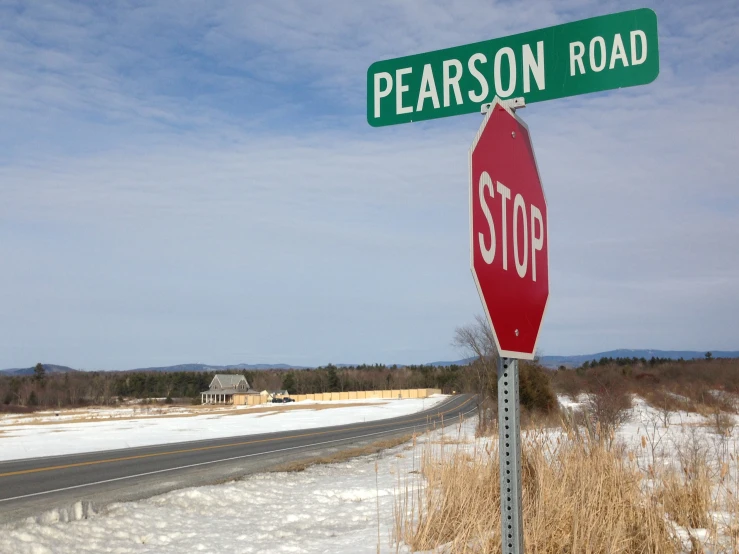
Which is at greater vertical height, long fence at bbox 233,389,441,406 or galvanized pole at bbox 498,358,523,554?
galvanized pole at bbox 498,358,523,554

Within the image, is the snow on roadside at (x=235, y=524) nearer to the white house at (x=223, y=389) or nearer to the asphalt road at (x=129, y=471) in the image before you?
the asphalt road at (x=129, y=471)

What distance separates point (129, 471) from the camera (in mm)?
15609

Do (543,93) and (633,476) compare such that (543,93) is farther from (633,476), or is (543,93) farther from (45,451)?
(45,451)

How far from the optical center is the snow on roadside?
6.70 metres

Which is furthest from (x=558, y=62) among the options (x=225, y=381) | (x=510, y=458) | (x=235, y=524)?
(x=225, y=381)

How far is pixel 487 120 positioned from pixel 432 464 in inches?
201

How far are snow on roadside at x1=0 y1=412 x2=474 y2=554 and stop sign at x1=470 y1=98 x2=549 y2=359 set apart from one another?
3.33 metres

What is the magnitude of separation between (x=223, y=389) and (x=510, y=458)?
108646 mm

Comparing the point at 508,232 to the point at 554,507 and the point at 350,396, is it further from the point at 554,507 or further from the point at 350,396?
the point at 350,396

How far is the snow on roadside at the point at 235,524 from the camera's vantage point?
670 centimetres

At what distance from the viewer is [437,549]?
5.32 m

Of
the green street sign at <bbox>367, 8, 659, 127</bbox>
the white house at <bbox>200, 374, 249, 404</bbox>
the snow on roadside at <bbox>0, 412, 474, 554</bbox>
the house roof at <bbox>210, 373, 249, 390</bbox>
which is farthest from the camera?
the house roof at <bbox>210, 373, 249, 390</bbox>

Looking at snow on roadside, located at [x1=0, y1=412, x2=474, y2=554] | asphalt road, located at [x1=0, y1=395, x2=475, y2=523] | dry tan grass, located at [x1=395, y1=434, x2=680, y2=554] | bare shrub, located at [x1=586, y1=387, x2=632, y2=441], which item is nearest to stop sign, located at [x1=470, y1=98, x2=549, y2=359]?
dry tan grass, located at [x1=395, y1=434, x2=680, y2=554]

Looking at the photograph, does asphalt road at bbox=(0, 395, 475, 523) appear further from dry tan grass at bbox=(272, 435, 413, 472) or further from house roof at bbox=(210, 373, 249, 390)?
house roof at bbox=(210, 373, 249, 390)
